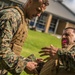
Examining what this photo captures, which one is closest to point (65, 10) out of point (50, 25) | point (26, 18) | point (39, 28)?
point (50, 25)

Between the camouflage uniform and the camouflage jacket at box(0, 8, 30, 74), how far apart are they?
1.55 feet

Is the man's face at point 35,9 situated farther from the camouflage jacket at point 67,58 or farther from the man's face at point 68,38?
the man's face at point 68,38

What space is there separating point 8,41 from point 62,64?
891 millimetres

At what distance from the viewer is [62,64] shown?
433cm

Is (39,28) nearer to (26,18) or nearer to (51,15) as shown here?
(51,15)

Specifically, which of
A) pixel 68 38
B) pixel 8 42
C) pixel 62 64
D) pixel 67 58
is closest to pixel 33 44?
pixel 68 38

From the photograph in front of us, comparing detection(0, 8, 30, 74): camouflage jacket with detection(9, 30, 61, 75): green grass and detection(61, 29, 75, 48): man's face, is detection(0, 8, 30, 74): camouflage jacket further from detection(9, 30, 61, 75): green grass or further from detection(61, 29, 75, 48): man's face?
detection(9, 30, 61, 75): green grass

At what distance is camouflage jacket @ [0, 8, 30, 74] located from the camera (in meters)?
3.93

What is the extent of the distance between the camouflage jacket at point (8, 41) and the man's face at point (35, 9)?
331mm

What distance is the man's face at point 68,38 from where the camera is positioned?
481 centimetres

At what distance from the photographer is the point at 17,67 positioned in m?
4.00

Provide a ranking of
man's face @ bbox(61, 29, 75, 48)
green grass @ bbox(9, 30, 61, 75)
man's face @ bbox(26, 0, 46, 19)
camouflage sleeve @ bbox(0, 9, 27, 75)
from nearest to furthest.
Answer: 1. camouflage sleeve @ bbox(0, 9, 27, 75)
2. man's face @ bbox(26, 0, 46, 19)
3. man's face @ bbox(61, 29, 75, 48)
4. green grass @ bbox(9, 30, 61, 75)

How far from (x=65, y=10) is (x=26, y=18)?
5223 cm

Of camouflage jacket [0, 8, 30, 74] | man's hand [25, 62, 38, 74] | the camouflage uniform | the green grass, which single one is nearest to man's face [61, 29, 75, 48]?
the camouflage uniform
